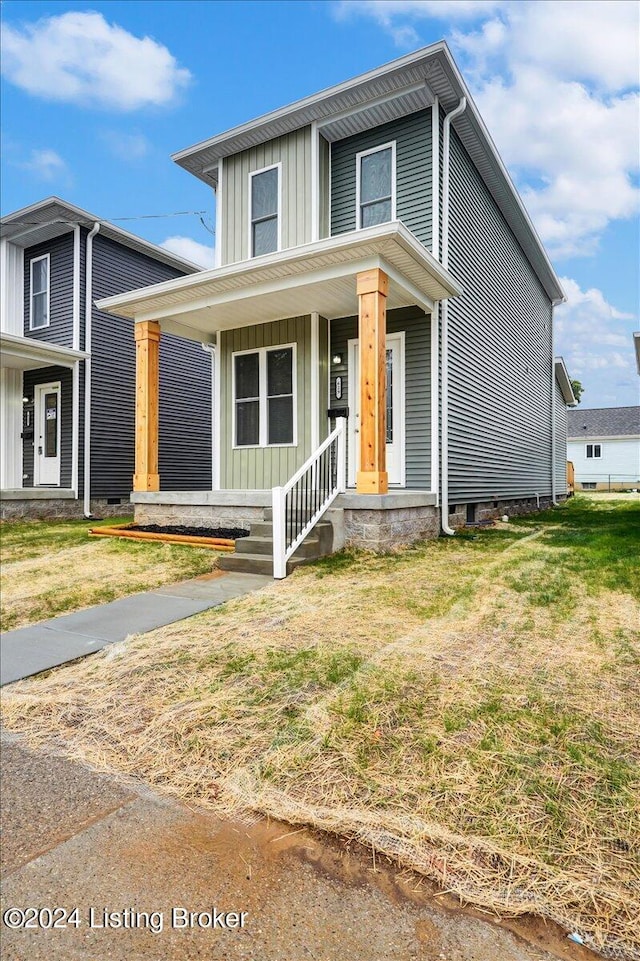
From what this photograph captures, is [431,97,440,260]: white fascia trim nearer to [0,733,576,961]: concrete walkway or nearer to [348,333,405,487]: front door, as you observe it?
[348,333,405,487]: front door

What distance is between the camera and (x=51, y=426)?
12.0 m

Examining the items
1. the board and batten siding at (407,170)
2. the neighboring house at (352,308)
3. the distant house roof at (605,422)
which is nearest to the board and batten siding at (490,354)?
the neighboring house at (352,308)

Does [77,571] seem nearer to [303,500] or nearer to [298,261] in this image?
[303,500]

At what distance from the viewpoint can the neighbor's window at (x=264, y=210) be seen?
29.0ft

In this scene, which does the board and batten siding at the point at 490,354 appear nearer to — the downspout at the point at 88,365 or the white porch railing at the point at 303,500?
the white porch railing at the point at 303,500

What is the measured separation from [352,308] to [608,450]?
29.6 m

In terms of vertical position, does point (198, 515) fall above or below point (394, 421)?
below

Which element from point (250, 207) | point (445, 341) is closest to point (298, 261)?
point (445, 341)

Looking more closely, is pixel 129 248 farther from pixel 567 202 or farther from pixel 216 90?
pixel 567 202

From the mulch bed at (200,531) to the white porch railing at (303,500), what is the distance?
1.10 m

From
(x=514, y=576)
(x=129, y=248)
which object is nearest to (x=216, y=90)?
(x=129, y=248)

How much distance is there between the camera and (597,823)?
1.64 metres

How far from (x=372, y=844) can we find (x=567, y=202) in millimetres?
27182

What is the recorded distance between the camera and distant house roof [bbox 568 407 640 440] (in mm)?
32125
